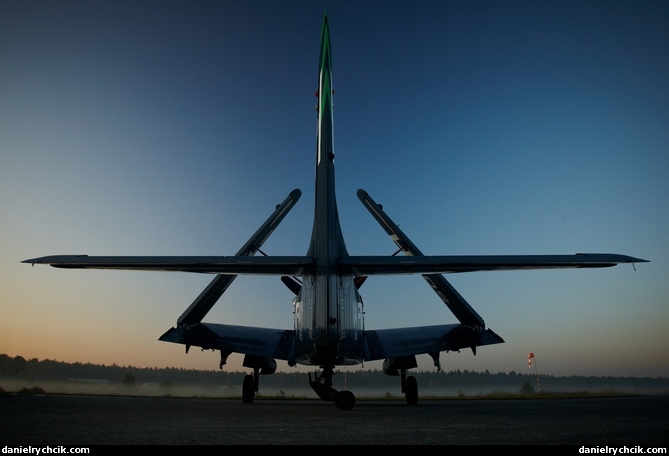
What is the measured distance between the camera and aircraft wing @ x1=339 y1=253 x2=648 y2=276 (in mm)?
8766

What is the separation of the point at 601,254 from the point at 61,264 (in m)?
10.5

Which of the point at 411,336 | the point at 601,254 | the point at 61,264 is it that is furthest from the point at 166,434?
the point at 411,336

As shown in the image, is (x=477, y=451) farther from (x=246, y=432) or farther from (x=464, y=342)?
(x=464, y=342)

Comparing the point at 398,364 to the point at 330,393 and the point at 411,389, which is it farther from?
the point at 330,393

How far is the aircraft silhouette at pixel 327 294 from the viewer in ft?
30.4

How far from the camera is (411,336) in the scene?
17594mm

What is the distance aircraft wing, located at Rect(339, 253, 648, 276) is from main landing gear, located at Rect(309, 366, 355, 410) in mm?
3127

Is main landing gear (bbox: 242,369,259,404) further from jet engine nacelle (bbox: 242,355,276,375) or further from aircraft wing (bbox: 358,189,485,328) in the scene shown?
aircraft wing (bbox: 358,189,485,328)

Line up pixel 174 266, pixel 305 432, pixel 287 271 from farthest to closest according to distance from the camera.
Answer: pixel 287 271 → pixel 174 266 → pixel 305 432

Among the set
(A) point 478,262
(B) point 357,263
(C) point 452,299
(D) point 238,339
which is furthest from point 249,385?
(A) point 478,262

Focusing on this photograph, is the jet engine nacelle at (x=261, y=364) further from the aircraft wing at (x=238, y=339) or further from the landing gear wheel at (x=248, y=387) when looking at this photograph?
the aircraft wing at (x=238, y=339)

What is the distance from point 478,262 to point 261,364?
37.0ft

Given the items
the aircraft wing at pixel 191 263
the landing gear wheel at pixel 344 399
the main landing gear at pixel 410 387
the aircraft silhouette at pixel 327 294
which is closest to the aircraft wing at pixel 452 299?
the aircraft silhouette at pixel 327 294

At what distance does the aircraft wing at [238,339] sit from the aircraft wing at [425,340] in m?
3.19
